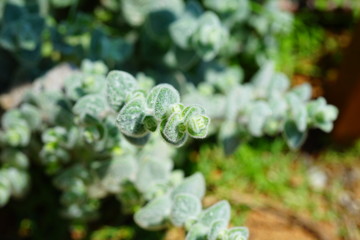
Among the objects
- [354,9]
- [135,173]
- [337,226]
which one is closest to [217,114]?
[135,173]

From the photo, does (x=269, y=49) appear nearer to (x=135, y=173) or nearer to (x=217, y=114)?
(x=217, y=114)

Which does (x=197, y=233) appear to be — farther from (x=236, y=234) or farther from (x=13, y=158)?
(x=13, y=158)

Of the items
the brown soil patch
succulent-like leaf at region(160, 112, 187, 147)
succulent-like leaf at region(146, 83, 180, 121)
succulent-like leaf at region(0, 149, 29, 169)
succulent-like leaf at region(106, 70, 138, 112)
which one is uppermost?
succulent-like leaf at region(0, 149, 29, 169)

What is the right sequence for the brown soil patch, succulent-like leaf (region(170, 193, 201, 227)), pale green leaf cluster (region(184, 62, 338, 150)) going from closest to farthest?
1. succulent-like leaf (region(170, 193, 201, 227))
2. pale green leaf cluster (region(184, 62, 338, 150))
3. the brown soil patch

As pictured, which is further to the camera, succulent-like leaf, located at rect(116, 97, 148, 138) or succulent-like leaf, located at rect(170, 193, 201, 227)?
succulent-like leaf, located at rect(170, 193, 201, 227)

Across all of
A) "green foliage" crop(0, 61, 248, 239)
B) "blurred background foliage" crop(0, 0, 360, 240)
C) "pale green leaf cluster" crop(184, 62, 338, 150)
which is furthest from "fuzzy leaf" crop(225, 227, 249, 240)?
"blurred background foliage" crop(0, 0, 360, 240)

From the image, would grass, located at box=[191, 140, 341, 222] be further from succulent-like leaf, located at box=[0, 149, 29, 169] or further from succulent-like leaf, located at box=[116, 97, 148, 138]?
succulent-like leaf, located at box=[116, 97, 148, 138]
